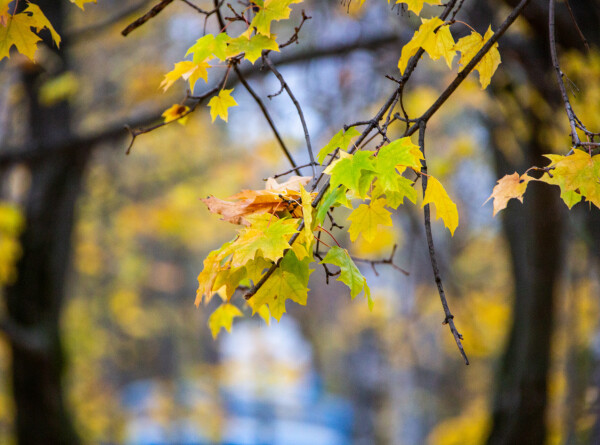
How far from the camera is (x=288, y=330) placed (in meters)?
24.6

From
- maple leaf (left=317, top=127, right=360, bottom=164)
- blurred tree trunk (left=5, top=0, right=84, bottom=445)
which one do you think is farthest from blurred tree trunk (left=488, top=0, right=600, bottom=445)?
blurred tree trunk (left=5, top=0, right=84, bottom=445)

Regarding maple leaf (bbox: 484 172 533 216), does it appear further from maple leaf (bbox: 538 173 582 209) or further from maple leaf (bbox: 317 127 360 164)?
maple leaf (bbox: 317 127 360 164)

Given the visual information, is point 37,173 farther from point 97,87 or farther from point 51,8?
point 97,87

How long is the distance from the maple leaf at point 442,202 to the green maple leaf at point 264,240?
0.37 m

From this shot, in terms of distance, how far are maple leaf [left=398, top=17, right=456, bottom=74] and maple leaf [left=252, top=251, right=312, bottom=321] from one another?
0.65 m

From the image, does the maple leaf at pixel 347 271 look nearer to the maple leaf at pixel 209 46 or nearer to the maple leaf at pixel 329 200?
the maple leaf at pixel 329 200

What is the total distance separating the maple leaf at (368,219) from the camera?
138cm

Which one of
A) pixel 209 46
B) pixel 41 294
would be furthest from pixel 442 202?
pixel 41 294

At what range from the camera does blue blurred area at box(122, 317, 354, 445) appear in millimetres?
13836

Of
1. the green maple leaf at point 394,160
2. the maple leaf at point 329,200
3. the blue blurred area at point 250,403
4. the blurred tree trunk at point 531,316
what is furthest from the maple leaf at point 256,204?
the blue blurred area at point 250,403

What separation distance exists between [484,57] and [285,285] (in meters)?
0.85

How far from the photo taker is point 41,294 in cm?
532

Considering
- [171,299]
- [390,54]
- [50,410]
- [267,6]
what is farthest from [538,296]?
[171,299]

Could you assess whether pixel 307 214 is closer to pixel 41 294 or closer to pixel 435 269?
pixel 435 269
